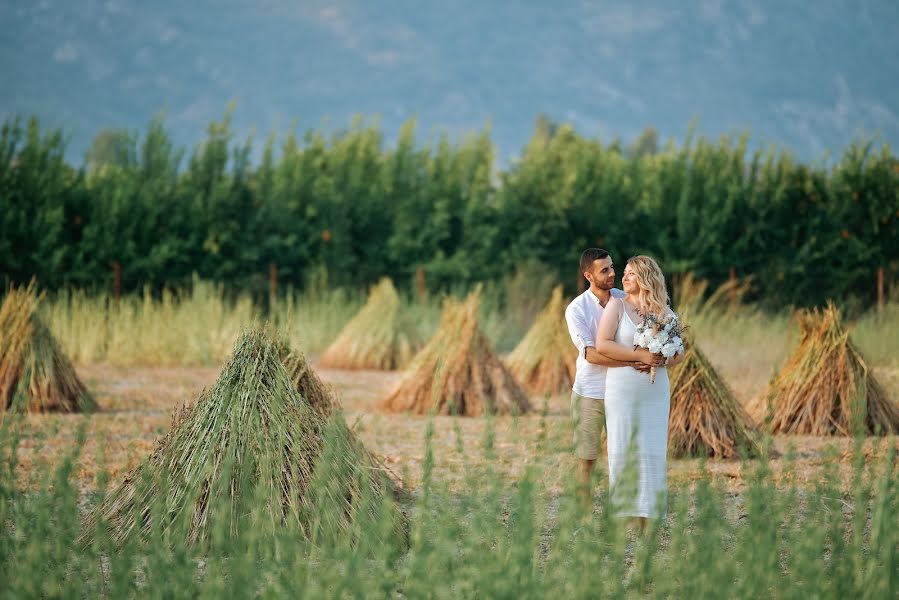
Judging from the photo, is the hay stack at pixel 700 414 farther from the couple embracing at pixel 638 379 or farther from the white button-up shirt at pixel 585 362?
the couple embracing at pixel 638 379

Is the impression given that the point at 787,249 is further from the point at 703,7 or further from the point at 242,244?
the point at 703,7

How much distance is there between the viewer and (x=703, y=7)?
156000 mm

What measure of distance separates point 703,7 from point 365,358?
153 m

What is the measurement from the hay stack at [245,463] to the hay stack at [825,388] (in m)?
4.15

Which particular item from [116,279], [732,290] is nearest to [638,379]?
[116,279]

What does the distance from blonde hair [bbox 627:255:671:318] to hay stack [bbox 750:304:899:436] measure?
332 centimetres

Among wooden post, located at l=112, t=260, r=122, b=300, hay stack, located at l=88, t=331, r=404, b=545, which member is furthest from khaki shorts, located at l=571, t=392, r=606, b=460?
wooden post, located at l=112, t=260, r=122, b=300

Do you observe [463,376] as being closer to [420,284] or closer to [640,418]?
[640,418]

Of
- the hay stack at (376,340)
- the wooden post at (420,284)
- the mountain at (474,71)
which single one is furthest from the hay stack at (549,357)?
the mountain at (474,71)

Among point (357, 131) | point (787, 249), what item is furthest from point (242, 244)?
point (787, 249)

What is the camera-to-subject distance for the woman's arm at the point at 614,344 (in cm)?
456

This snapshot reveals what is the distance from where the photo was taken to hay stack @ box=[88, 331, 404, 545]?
4.14 meters

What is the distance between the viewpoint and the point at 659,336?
14.8 feet

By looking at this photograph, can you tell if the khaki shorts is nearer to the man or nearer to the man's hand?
the man
